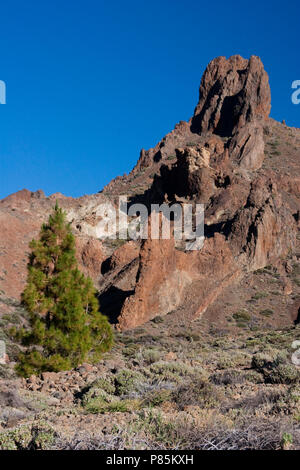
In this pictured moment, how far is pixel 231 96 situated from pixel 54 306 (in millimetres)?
78941

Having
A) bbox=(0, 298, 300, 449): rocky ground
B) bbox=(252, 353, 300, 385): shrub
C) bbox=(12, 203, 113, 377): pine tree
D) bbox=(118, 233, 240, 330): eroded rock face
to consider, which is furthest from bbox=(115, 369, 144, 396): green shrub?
bbox=(118, 233, 240, 330): eroded rock face

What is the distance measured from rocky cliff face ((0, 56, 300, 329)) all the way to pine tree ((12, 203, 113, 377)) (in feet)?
56.0

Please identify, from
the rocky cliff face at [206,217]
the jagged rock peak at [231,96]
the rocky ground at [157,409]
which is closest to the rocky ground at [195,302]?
the rocky ground at [157,409]

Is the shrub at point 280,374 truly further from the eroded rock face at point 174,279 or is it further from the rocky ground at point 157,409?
the eroded rock face at point 174,279

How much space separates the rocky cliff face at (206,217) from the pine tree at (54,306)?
1707 centimetres

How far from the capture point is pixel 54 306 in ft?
43.3

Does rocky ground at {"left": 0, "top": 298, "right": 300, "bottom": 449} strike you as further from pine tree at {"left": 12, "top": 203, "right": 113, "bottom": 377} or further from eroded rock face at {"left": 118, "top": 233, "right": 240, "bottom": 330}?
eroded rock face at {"left": 118, "top": 233, "right": 240, "bottom": 330}

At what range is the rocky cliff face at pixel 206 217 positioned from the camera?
109 feet

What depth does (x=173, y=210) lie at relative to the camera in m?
51.6

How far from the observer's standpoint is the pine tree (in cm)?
1297

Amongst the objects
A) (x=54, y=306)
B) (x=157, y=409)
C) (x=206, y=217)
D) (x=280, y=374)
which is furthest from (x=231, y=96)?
(x=157, y=409)

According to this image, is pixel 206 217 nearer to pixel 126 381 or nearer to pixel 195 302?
pixel 195 302
